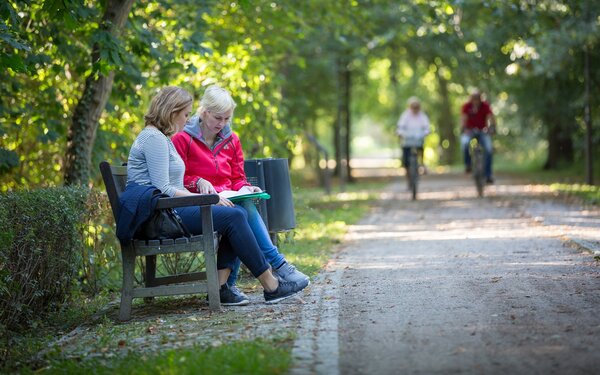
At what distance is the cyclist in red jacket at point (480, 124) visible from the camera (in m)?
19.0

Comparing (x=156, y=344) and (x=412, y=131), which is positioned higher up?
(x=412, y=131)

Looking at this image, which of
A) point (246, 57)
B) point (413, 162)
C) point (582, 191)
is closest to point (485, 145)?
point (413, 162)

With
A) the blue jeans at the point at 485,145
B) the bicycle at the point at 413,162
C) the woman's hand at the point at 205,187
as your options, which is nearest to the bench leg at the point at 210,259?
the woman's hand at the point at 205,187

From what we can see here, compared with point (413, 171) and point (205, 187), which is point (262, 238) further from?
point (413, 171)

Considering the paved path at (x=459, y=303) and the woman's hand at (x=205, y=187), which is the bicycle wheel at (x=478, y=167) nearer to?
the paved path at (x=459, y=303)

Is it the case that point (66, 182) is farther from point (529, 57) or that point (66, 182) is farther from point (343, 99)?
point (343, 99)

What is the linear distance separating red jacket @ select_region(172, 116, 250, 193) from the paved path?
1220 mm

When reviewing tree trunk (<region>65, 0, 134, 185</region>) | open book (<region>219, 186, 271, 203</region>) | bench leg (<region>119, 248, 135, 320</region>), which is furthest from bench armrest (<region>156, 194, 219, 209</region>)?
tree trunk (<region>65, 0, 134, 185</region>)

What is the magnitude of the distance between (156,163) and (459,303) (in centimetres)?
247

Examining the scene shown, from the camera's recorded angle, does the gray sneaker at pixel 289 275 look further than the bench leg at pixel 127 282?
Yes

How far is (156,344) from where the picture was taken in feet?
20.5

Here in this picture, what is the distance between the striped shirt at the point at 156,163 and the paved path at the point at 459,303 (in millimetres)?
1414

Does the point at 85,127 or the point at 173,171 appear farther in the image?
the point at 85,127

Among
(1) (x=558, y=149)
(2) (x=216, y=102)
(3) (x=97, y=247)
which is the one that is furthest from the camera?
(1) (x=558, y=149)
